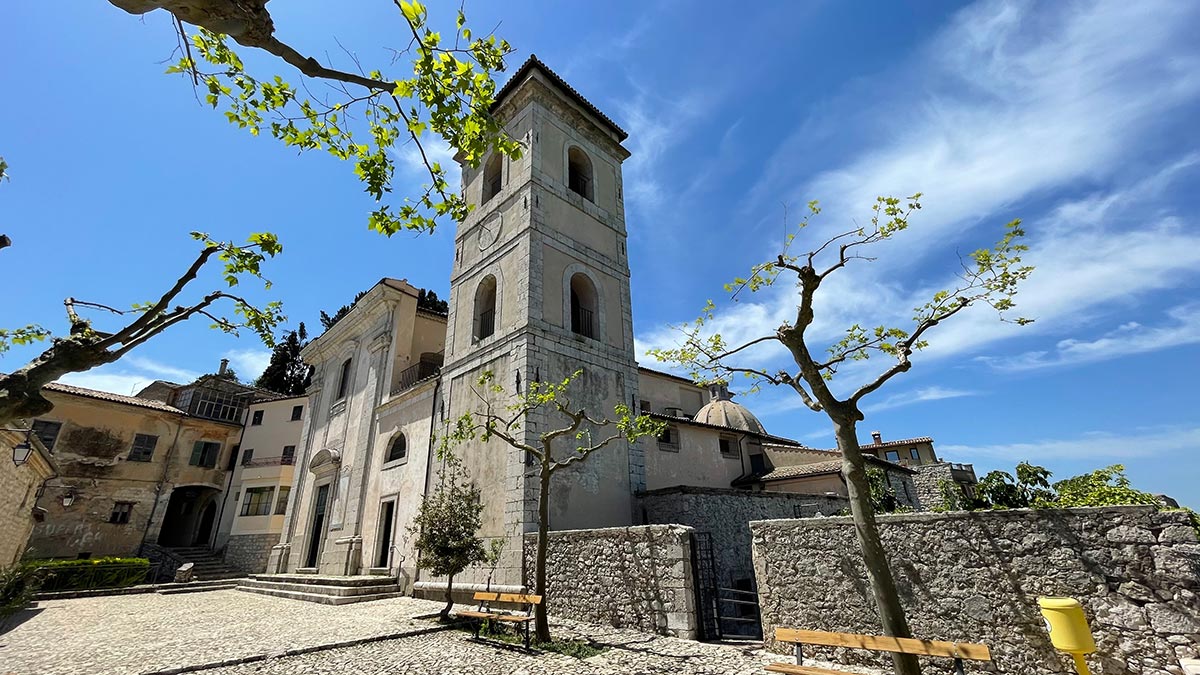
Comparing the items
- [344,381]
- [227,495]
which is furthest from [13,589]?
[227,495]

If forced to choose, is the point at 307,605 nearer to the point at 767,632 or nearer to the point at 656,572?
the point at 656,572

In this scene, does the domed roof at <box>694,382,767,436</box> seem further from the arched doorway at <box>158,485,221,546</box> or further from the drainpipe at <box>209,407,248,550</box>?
the arched doorway at <box>158,485,221,546</box>

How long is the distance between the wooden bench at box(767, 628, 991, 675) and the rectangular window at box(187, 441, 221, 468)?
32.6 meters

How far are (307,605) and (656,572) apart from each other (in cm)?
1062

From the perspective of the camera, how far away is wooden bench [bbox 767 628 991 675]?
463 cm

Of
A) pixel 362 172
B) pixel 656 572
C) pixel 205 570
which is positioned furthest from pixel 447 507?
pixel 205 570

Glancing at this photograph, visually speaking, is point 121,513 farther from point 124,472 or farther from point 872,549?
point 872,549

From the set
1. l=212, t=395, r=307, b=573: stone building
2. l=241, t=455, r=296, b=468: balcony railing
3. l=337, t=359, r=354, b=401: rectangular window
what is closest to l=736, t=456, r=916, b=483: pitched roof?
l=337, t=359, r=354, b=401: rectangular window

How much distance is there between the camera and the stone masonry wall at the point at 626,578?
8266 millimetres

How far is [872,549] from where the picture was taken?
5590 mm

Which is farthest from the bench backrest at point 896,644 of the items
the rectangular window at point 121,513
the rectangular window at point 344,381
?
the rectangular window at point 121,513

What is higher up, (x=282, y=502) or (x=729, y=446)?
(x=729, y=446)

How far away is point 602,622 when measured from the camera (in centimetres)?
932

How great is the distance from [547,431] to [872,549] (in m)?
8.40
